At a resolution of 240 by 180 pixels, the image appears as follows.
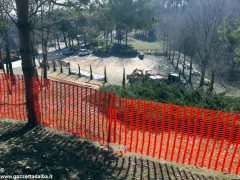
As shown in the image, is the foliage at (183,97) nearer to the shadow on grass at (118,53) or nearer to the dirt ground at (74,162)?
the dirt ground at (74,162)

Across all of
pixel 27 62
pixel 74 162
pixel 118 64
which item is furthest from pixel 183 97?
pixel 118 64

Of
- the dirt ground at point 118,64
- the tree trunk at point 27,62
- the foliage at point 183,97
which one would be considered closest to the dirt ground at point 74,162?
the tree trunk at point 27,62

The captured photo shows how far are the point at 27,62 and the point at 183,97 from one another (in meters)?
7.79

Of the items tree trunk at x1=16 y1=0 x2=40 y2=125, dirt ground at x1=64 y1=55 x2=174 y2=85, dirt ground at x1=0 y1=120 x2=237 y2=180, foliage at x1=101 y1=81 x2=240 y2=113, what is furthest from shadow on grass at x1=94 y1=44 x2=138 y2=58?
dirt ground at x1=0 y1=120 x2=237 y2=180

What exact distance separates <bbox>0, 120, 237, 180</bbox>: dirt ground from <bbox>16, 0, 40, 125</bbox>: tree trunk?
3.64 feet

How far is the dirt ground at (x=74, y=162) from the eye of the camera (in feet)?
21.1

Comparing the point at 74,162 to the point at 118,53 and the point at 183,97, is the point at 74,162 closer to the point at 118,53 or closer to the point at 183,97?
the point at 183,97

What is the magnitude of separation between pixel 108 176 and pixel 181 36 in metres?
39.7

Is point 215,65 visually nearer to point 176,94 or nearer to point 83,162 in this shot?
point 176,94

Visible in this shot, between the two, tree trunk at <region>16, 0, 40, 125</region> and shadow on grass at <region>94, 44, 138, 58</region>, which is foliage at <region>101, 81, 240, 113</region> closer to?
tree trunk at <region>16, 0, 40, 125</region>

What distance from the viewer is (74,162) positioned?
22.9 ft

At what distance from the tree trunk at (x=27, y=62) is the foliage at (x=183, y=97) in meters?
5.69

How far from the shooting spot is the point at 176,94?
13898 millimetres

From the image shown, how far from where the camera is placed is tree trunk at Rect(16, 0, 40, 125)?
870 cm
